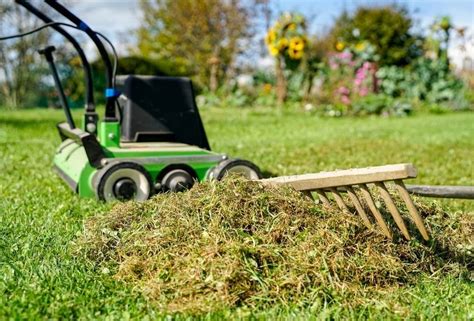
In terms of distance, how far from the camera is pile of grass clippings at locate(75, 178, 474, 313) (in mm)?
2600

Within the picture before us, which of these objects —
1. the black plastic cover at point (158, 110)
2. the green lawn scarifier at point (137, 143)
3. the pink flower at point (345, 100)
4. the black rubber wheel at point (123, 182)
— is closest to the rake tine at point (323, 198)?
the green lawn scarifier at point (137, 143)

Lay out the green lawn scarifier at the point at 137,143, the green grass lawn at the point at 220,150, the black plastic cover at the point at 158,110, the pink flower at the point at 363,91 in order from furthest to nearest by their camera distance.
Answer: the pink flower at the point at 363,91 → the black plastic cover at the point at 158,110 → the green lawn scarifier at the point at 137,143 → the green grass lawn at the point at 220,150

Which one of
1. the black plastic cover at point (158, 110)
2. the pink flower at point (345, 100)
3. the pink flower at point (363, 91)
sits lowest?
the pink flower at point (345, 100)

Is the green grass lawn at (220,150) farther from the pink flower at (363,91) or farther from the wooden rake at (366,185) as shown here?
the pink flower at (363,91)

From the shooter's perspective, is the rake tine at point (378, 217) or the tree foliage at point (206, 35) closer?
the rake tine at point (378, 217)

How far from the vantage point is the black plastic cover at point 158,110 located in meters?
5.02

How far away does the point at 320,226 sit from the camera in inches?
114

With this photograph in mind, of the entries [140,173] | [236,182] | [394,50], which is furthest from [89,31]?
[394,50]

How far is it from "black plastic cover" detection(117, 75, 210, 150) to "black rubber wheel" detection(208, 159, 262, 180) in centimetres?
69

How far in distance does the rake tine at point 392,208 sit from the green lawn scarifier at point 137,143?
1.44 metres

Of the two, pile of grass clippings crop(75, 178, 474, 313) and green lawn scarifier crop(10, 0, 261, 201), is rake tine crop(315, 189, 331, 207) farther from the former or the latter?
green lawn scarifier crop(10, 0, 261, 201)

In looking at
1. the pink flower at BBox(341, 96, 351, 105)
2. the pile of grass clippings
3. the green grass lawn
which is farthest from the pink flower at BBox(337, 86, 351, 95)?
the pile of grass clippings

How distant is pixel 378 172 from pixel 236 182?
711mm

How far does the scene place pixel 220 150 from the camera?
777 centimetres
